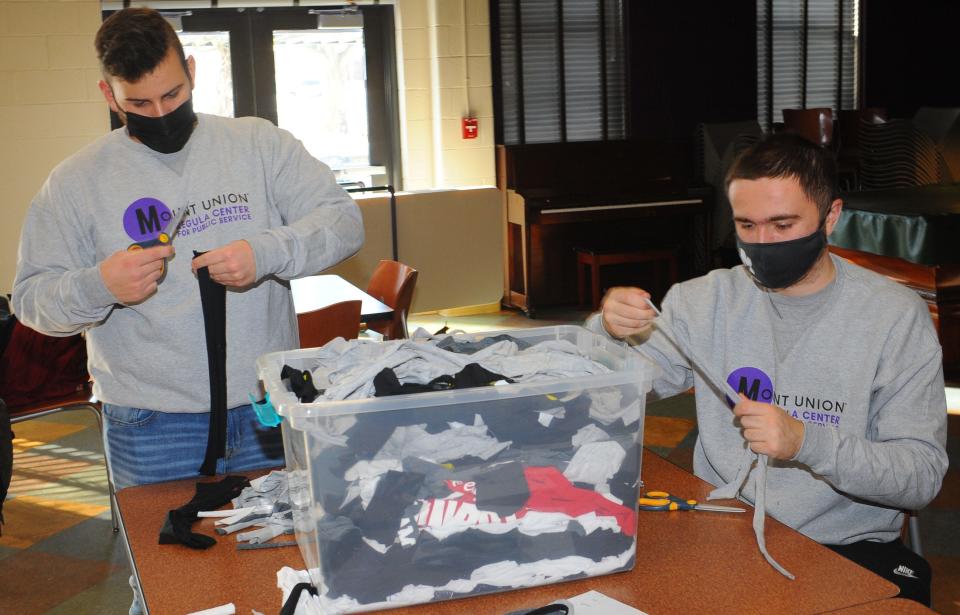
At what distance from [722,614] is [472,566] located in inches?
12.5

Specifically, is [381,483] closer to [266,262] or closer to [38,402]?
[266,262]

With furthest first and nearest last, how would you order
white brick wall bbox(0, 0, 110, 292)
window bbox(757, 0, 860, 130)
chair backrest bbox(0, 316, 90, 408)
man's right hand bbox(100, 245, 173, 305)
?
window bbox(757, 0, 860, 130) → white brick wall bbox(0, 0, 110, 292) → chair backrest bbox(0, 316, 90, 408) → man's right hand bbox(100, 245, 173, 305)

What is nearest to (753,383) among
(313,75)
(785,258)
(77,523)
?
(785,258)

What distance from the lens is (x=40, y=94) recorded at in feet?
20.2

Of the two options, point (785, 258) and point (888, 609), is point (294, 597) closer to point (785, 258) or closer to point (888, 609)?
point (888, 609)

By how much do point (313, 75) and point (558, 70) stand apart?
184 centimetres

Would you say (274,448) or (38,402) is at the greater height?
(274,448)

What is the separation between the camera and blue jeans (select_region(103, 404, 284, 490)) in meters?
1.83

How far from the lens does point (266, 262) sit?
5.65ft

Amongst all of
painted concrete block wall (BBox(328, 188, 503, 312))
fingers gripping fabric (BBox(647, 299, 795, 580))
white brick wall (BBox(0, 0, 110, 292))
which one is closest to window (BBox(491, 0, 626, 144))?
painted concrete block wall (BBox(328, 188, 503, 312))

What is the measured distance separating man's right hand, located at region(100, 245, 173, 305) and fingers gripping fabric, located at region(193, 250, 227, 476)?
0.13 m

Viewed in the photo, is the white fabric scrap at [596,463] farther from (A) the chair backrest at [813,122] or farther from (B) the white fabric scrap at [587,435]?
(A) the chair backrest at [813,122]

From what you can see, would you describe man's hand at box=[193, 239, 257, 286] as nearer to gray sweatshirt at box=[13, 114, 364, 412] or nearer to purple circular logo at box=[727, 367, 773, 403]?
gray sweatshirt at box=[13, 114, 364, 412]

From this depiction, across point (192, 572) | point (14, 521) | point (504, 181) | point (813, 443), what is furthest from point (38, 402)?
point (504, 181)
